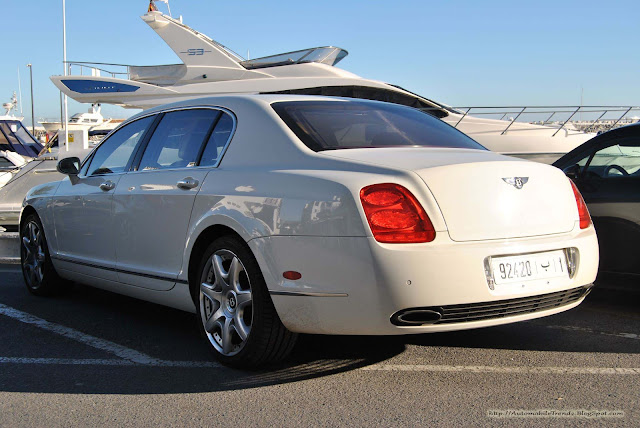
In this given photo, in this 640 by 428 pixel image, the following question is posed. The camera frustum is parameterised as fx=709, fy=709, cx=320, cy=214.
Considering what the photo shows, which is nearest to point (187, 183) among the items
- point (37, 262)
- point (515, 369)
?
point (515, 369)

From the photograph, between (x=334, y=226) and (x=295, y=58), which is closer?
(x=334, y=226)

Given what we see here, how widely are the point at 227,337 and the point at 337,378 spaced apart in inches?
24.7

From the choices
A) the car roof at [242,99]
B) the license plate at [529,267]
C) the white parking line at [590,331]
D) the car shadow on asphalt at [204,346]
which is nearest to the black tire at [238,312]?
the car shadow on asphalt at [204,346]

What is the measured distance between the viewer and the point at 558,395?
127 inches

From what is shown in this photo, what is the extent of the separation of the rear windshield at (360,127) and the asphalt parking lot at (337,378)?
3.83 feet

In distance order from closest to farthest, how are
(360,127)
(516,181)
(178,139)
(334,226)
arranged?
(334,226), (516,181), (360,127), (178,139)

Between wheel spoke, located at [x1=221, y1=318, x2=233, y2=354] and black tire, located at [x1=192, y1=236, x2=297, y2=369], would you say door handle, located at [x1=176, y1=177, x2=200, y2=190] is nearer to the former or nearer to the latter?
black tire, located at [x1=192, y1=236, x2=297, y2=369]

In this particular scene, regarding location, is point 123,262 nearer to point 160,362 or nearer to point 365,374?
point 160,362

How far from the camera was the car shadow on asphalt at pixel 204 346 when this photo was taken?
3.54m

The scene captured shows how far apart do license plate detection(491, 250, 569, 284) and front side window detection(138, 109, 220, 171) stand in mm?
1924

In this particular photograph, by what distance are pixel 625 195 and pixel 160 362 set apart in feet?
10.6

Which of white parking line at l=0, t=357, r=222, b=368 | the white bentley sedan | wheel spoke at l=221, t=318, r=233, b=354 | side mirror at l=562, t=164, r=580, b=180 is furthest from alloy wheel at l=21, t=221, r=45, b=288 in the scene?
side mirror at l=562, t=164, r=580, b=180

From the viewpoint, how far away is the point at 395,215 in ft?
10.3

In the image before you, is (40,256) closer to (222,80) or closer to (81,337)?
→ (81,337)
